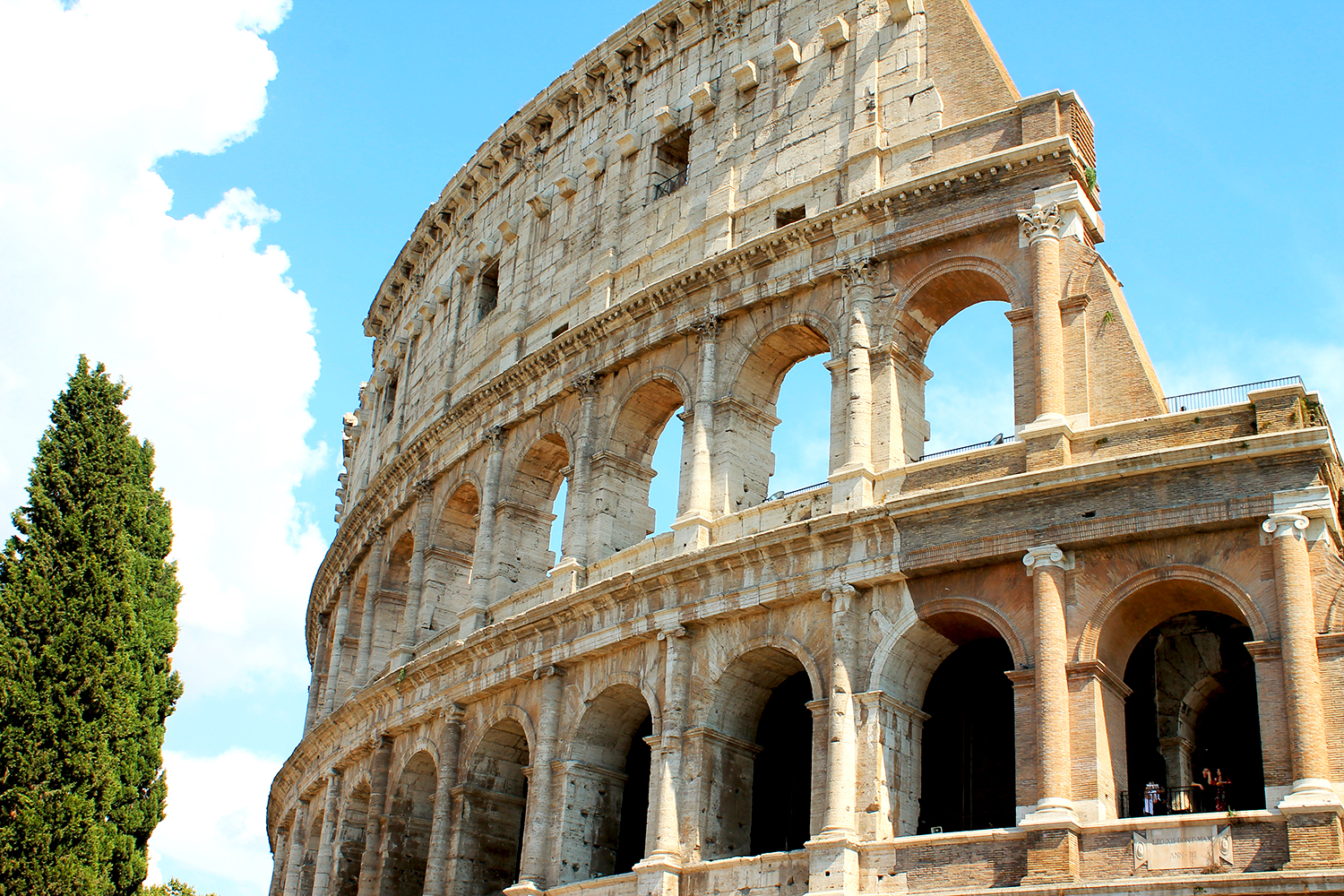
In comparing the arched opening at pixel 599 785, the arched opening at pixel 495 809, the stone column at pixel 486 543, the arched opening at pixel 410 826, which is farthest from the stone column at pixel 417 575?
the arched opening at pixel 599 785

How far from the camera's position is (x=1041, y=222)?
1905 cm

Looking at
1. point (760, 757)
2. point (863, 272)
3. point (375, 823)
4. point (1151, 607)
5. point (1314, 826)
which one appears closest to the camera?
point (1314, 826)

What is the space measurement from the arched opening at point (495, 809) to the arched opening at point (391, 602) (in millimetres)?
5840

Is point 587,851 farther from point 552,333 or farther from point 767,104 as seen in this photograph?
point 767,104

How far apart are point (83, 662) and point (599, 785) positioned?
7.10 meters

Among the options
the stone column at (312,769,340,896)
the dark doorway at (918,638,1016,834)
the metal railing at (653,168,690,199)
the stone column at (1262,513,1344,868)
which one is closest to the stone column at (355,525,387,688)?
the stone column at (312,769,340,896)

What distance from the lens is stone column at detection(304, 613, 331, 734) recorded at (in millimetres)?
32094

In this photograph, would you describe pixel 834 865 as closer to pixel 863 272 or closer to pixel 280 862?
pixel 863 272

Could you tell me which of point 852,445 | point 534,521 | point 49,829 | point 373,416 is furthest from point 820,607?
point 373,416

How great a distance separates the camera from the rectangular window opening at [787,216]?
72.8ft

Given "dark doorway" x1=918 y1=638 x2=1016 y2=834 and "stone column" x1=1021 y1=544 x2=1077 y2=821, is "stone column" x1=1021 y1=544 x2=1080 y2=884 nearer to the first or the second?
"stone column" x1=1021 y1=544 x2=1077 y2=821

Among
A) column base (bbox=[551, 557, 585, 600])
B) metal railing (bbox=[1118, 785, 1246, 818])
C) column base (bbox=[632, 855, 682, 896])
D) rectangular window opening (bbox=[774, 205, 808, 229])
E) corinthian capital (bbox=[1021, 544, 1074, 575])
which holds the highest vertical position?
rectangular window opening (bbox=[774, 205, 808, 229])

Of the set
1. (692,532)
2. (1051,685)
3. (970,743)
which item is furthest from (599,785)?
(1051,685)

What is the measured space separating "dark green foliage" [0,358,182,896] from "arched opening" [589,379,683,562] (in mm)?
6376
